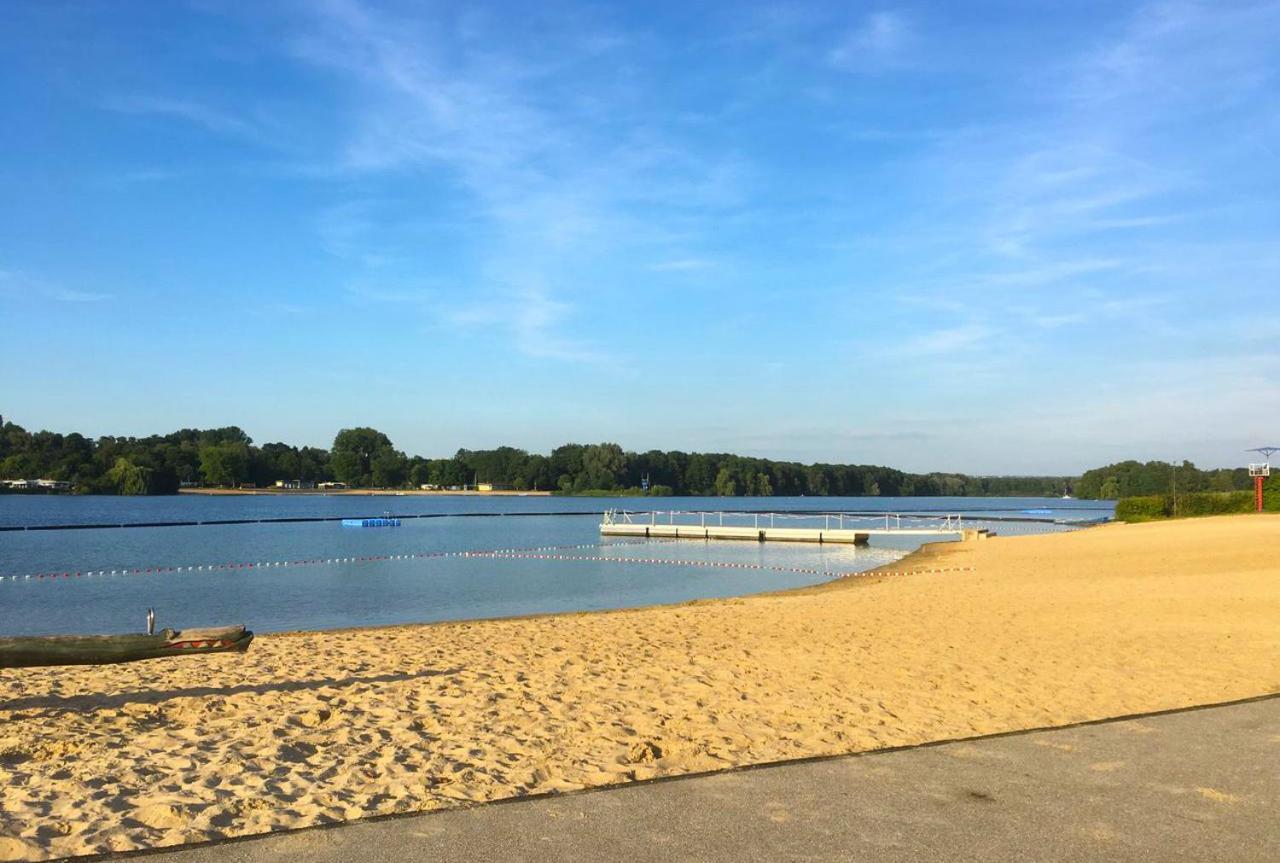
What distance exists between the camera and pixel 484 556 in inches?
1807

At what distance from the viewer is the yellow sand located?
19.3 feet

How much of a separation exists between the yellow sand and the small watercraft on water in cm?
48

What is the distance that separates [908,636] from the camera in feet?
46.4

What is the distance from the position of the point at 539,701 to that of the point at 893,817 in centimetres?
450

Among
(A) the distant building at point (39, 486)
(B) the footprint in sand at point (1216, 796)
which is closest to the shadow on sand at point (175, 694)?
(B) the footprint in sand at point (1216, 796)

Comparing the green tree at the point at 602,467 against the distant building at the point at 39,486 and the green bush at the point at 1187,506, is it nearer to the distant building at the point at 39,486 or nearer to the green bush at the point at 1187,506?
the distant building at the point at 39,486

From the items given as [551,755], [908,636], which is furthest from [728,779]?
[908,636]

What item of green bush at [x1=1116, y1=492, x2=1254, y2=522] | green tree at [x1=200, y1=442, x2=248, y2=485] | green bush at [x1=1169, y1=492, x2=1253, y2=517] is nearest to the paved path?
green bush at [x1=1116, y1=492, x2=1254, y2=522]

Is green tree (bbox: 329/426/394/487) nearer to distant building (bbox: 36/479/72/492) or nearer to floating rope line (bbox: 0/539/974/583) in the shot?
distant building (bbox: 36/479/72/492)

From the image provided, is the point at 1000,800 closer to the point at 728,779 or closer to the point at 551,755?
the point at 728,779

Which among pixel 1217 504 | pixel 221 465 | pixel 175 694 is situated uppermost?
pixel 221 465

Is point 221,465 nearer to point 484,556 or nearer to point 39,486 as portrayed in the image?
point 39,486

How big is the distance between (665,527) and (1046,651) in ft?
169

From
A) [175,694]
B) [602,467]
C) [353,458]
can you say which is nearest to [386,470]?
[353,458]
